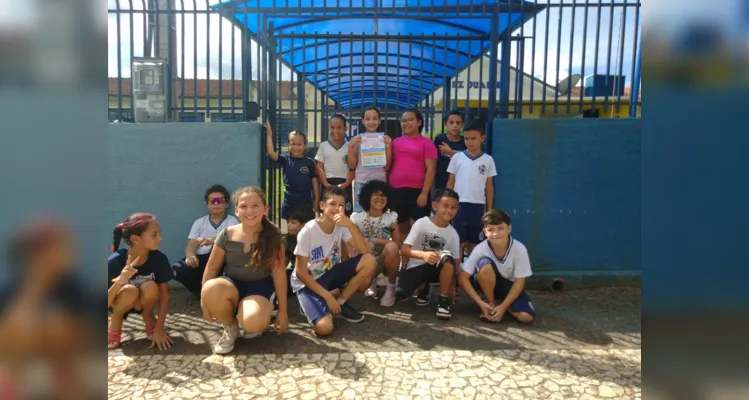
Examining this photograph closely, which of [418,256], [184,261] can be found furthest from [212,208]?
[418,256]

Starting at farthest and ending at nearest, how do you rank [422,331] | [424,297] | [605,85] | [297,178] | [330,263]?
[605,85], [297,178], [424,297], [330,263], [422,331]

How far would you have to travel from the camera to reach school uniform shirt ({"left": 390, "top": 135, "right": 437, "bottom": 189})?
4938 mm

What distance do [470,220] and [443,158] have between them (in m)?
0.78

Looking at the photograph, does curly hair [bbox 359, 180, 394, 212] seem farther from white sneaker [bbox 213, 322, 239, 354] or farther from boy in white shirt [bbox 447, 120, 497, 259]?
white sneaker [bbox 213, 322, 239, 354]

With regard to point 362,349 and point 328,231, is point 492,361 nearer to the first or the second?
point 362,349

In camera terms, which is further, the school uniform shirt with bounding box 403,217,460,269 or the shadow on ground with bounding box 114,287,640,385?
the school uniform shirt with bounding box 403,217,460,269

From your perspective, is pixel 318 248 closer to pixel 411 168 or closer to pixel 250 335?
pixel 250 335

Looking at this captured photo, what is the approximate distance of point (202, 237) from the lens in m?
4.48

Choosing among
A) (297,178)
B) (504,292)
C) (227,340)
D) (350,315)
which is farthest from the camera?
(297,178)

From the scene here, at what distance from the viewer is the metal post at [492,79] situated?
202 inches

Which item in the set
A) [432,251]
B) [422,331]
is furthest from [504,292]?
[422,331]

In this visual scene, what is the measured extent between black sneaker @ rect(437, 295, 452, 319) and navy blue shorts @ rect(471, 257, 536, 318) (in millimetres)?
312

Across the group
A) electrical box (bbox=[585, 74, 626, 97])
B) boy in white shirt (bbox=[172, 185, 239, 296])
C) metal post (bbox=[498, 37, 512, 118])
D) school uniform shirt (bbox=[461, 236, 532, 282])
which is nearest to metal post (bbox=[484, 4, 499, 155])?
metal post (bbox=[498, 37, 512, 118])

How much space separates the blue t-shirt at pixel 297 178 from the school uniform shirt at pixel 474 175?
153 centimetres
